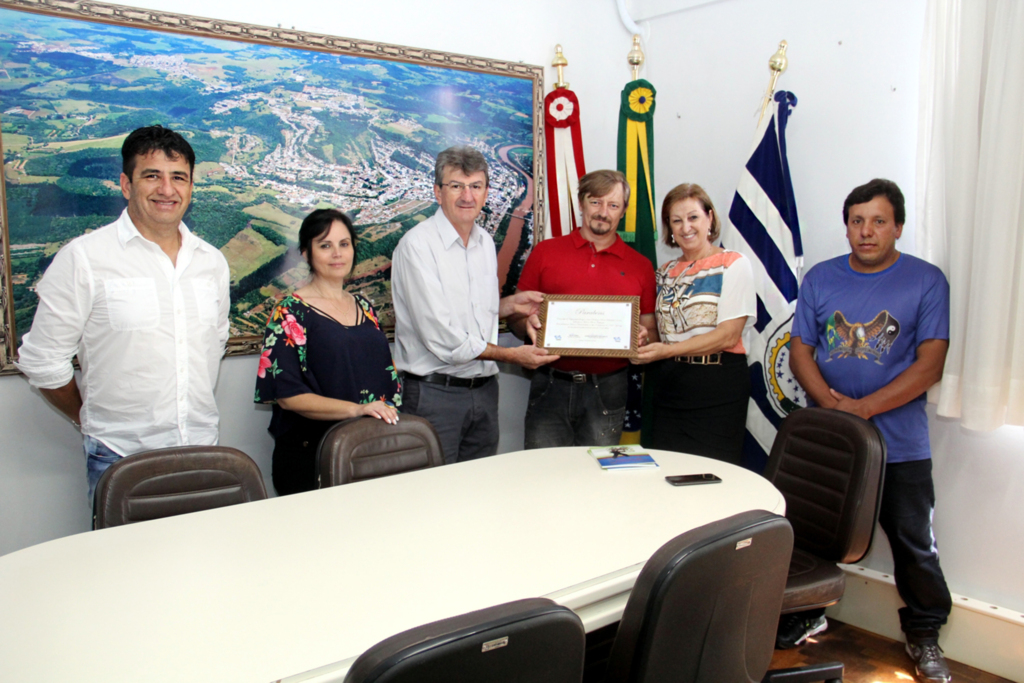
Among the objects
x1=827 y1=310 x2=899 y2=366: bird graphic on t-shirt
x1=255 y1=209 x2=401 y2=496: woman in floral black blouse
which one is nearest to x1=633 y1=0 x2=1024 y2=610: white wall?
x1=827 y1=310 x2=899 y2=366: bird graphic on t-shirt

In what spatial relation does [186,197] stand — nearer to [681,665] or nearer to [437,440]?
[437,440]

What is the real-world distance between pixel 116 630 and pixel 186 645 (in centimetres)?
17

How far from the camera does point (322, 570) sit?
167cm

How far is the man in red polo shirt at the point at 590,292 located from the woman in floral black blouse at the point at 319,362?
837 mm

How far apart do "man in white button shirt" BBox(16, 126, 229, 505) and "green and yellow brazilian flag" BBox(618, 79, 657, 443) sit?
2.28m

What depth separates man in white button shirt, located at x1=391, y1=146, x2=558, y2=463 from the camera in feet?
10.5

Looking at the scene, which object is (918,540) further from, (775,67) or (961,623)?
(775,67)

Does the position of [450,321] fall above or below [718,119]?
below

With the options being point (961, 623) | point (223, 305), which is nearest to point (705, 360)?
point (961, 623)

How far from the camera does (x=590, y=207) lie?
11.3 ft

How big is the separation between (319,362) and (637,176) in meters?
2.17

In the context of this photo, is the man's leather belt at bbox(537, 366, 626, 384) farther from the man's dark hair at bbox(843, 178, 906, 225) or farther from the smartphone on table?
the man's dark hair at bbox(843, 178, 906, 225)

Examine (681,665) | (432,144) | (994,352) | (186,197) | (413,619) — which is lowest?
(681,665)

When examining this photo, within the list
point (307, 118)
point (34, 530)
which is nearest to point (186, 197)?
point (307, 118)
